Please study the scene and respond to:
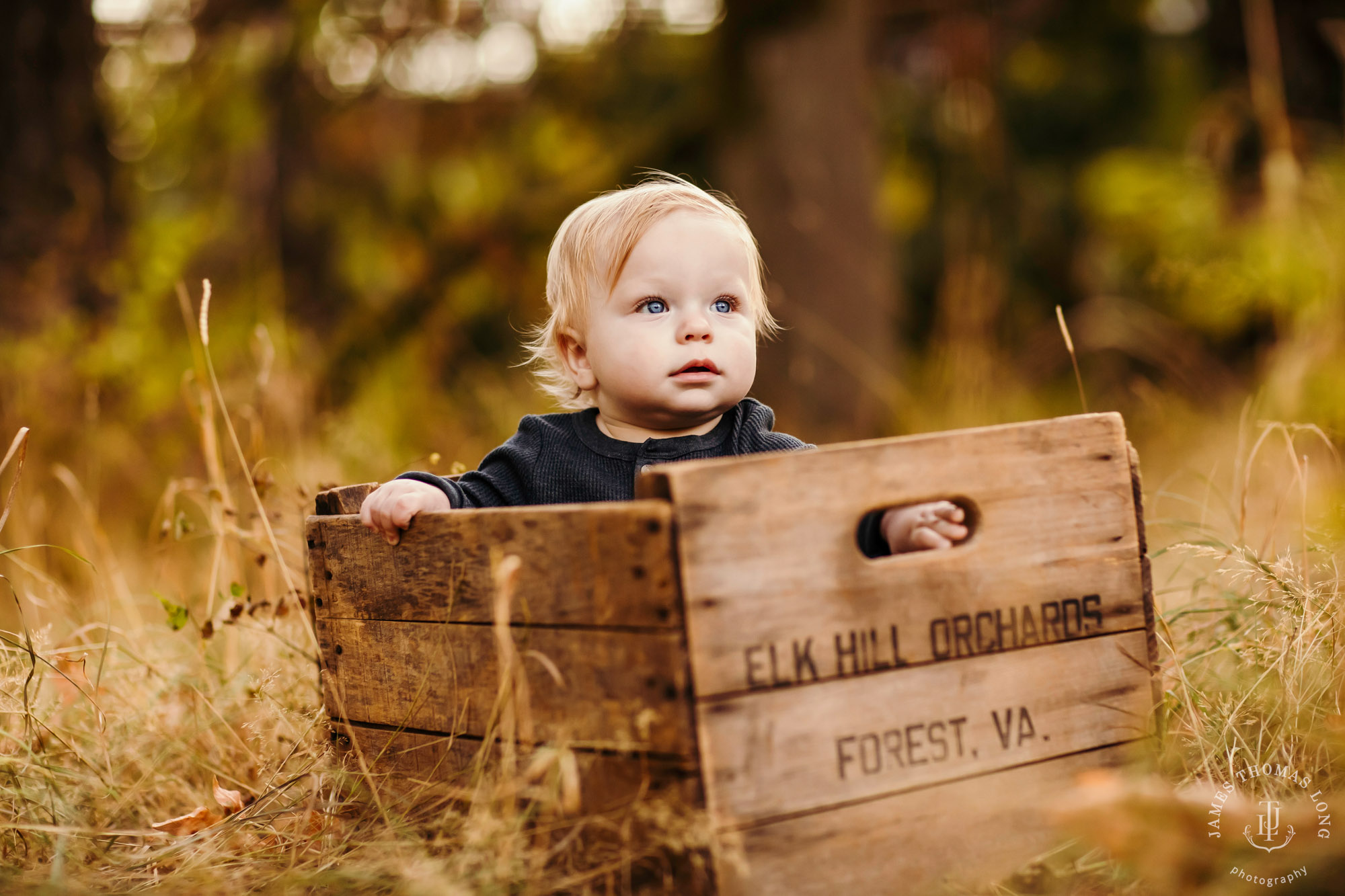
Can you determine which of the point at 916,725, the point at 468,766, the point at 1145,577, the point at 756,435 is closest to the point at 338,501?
the point at 468,766

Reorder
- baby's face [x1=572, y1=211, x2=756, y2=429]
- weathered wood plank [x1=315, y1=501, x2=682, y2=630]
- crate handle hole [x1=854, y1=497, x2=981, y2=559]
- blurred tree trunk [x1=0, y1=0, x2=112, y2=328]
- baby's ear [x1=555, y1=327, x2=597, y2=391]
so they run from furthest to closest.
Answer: blurred tree trunk [x1=0, y1=0, x2=112, y2=328], baby's ear [x1=555, y1=327, x2=597, y2=391], baby's face [x1=572, y1=211, x2=756, y2=429], crate handle hole [x1=854, y1=497, x2=981, y2=559], weathered wood plank [x1=315, y1=501, x2=682, y2=630]

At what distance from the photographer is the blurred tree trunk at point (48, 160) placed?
324 centimetres

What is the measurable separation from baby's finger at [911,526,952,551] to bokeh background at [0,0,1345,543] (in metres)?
0.95

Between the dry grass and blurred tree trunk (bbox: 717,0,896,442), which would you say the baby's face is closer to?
the dry grass

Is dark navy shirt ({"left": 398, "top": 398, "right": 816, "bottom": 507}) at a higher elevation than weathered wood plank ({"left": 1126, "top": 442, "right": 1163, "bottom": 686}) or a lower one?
higher

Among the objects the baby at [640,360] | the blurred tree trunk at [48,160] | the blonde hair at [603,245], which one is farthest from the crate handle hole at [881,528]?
the blurred tree trunk at [48,160]

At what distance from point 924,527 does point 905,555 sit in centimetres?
9

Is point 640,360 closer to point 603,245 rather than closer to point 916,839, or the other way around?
point 603,245

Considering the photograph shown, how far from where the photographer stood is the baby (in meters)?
1.55

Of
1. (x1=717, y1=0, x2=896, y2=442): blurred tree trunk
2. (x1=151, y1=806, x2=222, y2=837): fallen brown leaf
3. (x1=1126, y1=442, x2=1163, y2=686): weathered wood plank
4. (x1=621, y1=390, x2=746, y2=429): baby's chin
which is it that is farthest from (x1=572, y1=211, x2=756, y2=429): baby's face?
(x1=717, y1=0, x2=896, y2=442): blurred tree trunk

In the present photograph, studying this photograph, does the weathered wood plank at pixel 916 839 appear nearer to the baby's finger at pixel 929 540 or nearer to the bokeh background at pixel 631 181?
the baby's finger at pixel 929 540

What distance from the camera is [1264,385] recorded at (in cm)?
281

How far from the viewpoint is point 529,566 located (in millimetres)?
1254

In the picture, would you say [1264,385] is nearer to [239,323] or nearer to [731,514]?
[731,514]
